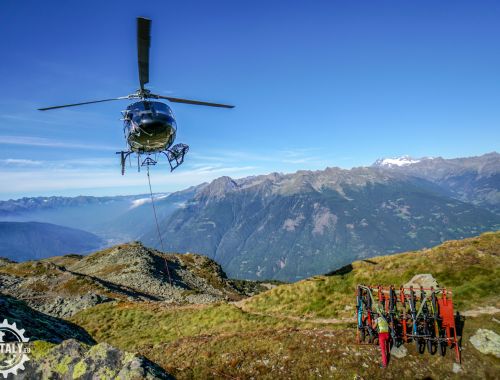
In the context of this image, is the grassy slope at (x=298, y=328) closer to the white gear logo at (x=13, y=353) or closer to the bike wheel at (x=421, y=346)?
the bike wheel at (x=421, y=346)

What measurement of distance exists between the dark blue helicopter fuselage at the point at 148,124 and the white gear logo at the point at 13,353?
16.5m

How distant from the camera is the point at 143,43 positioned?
14.8 meters

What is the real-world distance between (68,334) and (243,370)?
9.35 meters

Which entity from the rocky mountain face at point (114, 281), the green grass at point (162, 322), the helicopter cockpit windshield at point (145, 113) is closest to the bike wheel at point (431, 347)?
the green grass at point (162, 322)

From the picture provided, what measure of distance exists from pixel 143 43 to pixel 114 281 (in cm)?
7066

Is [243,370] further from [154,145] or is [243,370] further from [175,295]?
[175,295]

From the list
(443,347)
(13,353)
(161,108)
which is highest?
(161,108)

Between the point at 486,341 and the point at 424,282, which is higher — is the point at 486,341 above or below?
below

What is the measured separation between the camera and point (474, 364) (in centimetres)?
1662

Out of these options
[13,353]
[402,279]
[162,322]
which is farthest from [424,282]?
[13,353]

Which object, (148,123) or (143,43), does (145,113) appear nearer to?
(148,123)

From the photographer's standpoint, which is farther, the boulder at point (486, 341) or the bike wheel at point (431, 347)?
the bike wheel at point (431, 347)

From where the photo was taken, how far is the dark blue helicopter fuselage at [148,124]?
22969 mm

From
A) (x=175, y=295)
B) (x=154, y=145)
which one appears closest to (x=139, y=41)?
(x=154, y=145)
